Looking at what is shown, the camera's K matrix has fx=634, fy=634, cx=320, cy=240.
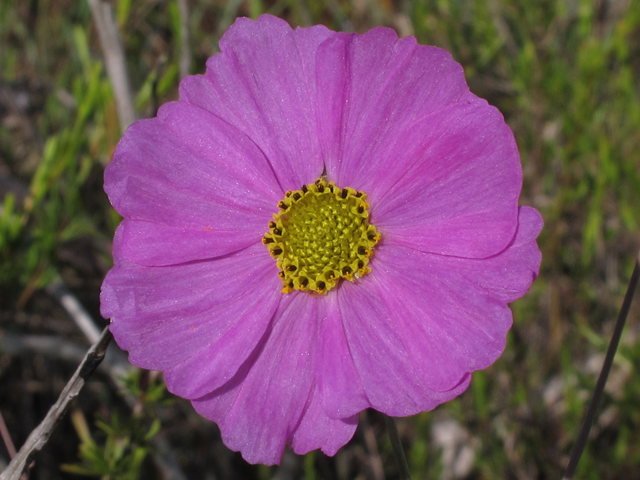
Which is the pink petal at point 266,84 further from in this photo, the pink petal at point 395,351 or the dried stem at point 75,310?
the dried stem at point 75,310

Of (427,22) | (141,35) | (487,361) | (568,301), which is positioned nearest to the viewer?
(487,361)

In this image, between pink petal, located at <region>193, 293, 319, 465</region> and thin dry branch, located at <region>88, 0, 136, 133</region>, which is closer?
pink petal, located at <region>193, 293, 319, 465</region>

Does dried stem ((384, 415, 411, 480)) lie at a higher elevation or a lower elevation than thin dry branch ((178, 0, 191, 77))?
lower

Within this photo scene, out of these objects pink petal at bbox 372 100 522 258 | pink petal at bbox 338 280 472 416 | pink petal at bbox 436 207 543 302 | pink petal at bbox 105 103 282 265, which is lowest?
pink petal at bbox 338 280 472 416

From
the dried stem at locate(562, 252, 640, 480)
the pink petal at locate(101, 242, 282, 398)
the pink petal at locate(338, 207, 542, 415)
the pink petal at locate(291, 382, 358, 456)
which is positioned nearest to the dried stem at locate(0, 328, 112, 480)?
the pink petal at locate(101, 242, 282, 398)

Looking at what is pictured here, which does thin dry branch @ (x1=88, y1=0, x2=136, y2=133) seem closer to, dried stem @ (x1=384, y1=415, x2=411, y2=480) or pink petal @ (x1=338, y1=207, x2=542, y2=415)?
pink petal @ (x1=338, y1=207, x2=542, y2=415)

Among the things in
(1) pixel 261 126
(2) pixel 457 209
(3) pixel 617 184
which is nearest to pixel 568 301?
(3) pixel 617 184

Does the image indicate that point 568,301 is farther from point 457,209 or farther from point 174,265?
point 174,265
